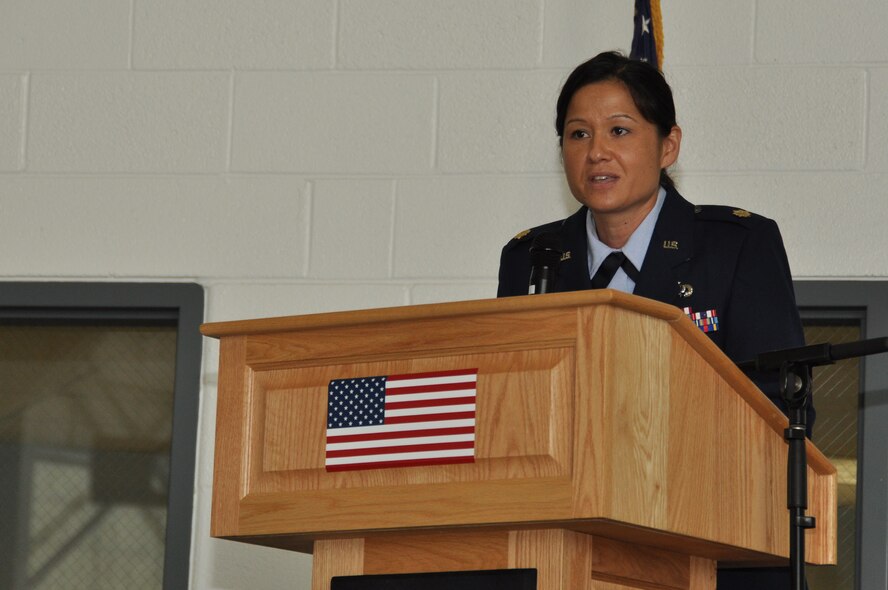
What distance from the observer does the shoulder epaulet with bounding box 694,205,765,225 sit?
97.9 inches

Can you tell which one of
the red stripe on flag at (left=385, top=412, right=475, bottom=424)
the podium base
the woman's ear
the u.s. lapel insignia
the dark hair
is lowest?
the podium base

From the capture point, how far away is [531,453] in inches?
69.0

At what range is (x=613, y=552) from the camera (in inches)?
73.1

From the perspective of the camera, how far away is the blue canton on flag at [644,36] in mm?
3357

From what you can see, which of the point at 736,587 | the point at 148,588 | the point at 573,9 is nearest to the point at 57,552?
the point at 148,588

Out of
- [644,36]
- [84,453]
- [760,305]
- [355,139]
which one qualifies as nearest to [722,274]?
[760,305]

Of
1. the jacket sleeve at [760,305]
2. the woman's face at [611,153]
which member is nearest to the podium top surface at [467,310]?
the jacket sleeve at [760,305]

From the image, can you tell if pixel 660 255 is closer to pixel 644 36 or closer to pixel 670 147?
pixel 670 147

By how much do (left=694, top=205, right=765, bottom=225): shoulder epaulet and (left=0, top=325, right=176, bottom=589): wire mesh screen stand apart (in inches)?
68.8

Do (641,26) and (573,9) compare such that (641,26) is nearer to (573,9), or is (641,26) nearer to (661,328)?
(573,9)

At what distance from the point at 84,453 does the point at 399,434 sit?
85.8 inches

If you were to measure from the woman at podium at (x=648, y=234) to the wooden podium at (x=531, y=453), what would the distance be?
356 mm

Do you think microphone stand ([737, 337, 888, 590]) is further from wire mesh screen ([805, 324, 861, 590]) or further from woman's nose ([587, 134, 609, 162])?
wire mesh screen ([805, 324, 861, 590])

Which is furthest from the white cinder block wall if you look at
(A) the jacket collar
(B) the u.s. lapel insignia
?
(B) the u.s. lapel insignia
